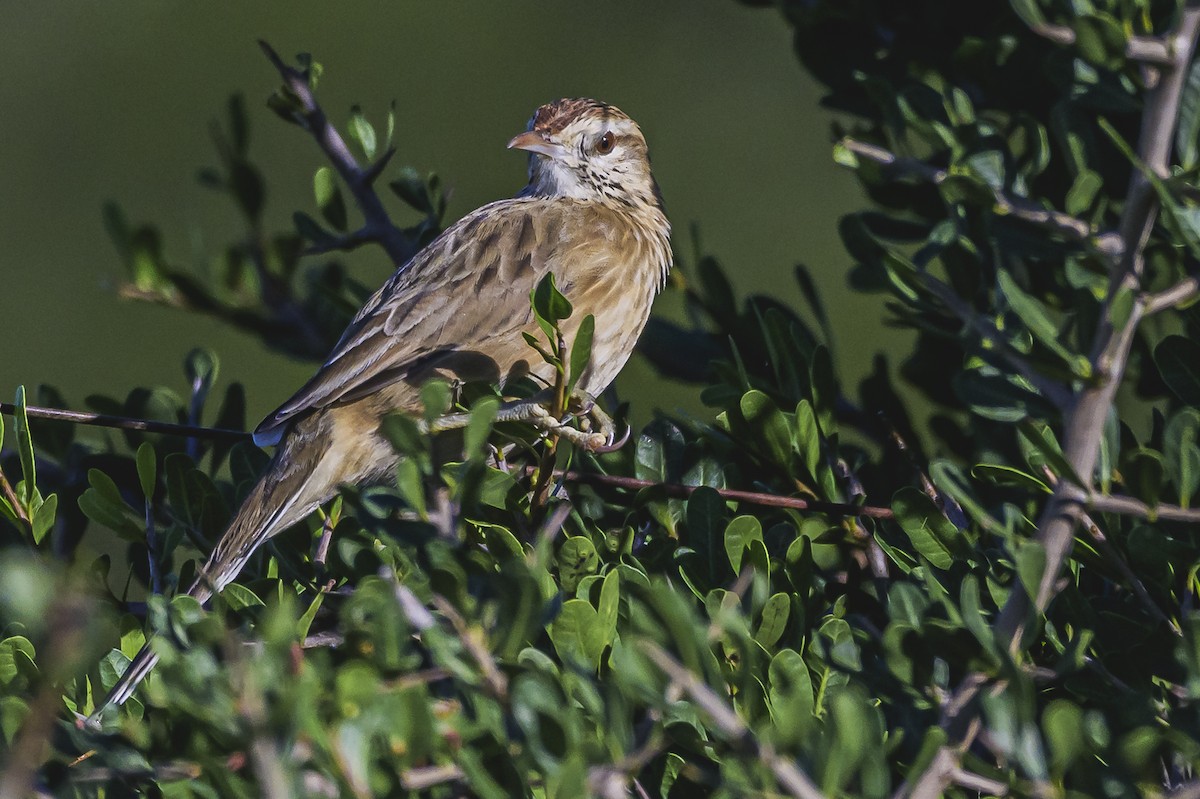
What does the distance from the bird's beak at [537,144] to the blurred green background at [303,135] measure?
3.79m

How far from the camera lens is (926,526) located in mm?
2572

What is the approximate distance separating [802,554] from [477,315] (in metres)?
1.85

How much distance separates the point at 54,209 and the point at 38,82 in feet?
4.02

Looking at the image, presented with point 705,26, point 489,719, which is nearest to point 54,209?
point 705,26

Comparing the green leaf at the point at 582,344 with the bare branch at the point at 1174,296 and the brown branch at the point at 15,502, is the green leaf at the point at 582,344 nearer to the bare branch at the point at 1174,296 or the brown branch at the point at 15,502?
the bare branch at the point at 1174,296

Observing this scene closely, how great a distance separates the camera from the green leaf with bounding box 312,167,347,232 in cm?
408

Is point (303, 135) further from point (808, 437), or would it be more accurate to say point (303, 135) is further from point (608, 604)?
point (608, 604)

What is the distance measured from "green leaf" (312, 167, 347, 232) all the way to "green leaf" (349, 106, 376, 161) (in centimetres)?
12

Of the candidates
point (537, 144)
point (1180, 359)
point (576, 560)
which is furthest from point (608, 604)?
point (537, 144)

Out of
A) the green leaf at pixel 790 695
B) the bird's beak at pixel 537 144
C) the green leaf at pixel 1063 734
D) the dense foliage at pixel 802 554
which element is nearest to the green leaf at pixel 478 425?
the dense foliage at pixel 802 554

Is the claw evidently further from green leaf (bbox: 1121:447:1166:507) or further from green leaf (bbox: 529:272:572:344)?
green leaf (bbox: 1121:447:1166:507)

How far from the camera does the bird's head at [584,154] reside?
4.91 metres

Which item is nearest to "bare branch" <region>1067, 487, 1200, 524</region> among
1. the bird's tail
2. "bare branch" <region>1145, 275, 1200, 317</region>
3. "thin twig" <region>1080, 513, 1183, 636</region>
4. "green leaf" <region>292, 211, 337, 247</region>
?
"thin twig" <region>1080, 513, 1183, 636</region>

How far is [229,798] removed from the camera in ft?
6.40
